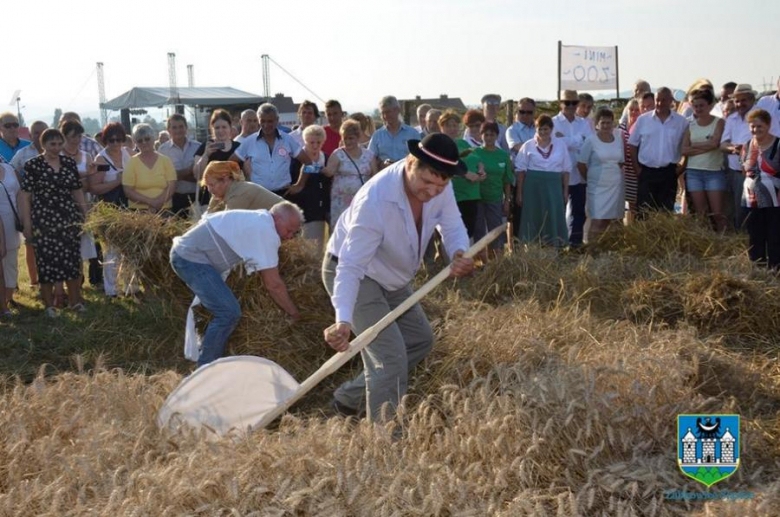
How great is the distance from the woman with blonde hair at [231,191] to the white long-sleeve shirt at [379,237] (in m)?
1.93

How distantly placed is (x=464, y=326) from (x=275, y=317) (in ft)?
4.23

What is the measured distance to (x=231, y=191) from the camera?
20.5 ft

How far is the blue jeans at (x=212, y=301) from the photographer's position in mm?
5344

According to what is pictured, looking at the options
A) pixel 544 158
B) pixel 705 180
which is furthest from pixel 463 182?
pixel 705 180

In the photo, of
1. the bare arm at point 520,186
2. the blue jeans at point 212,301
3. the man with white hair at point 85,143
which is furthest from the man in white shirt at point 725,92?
the man with white hair at point 85,143

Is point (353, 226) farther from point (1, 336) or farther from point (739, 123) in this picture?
point (739, 123)

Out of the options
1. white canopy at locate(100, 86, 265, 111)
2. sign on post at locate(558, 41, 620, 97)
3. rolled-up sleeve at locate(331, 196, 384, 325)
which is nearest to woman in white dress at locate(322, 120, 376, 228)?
rolled-up sleeve at locate(331, 196, 384, 325)

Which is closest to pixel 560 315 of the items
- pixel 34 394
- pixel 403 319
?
pixel 403 319

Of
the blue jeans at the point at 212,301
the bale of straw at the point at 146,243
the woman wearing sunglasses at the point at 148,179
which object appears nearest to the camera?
the blue jeans at the point at 212,301

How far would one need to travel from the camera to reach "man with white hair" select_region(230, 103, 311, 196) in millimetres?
7910

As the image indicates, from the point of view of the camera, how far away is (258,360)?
4578mm

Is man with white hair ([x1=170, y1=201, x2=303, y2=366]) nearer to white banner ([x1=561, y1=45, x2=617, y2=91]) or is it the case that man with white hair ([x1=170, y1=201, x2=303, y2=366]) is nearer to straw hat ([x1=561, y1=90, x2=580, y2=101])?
straw hat ([x1=561, y1=90, x2=580, y2=101])

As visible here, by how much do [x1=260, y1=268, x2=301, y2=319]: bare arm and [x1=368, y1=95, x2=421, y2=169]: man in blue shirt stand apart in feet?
10.1

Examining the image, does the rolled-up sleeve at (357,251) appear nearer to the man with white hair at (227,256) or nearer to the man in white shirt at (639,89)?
the man with white hair at (227,256)
